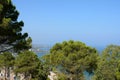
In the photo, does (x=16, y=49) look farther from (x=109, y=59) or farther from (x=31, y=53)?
(x=31, y=53)

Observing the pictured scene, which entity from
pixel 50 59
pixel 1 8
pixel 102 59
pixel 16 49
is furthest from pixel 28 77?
pixel 1 8

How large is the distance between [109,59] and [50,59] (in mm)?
5507

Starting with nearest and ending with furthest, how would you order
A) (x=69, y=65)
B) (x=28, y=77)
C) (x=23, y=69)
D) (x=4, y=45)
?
(x=4, y=45) < (x=69, y=65) < (x=23, y=69) < (x=28, y=77)

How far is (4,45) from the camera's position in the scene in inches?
648

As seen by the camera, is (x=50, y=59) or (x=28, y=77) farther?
(x=28, y=77)

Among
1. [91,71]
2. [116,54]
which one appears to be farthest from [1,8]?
[91,71]

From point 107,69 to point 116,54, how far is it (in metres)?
1.72

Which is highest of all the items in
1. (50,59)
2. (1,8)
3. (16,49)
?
(50,59)

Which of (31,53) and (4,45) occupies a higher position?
(31,53)

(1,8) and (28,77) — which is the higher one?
(28,77)

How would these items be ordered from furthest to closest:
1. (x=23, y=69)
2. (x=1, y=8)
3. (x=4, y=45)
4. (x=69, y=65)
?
(x=23, y=69) < (x=69, y=65) < (x=4, y=45) < (x=1, y=8)

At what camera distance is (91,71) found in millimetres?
28797

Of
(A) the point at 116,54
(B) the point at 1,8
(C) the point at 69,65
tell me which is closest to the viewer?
(B) the point at 1,8

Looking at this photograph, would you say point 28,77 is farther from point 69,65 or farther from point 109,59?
point 109,59
